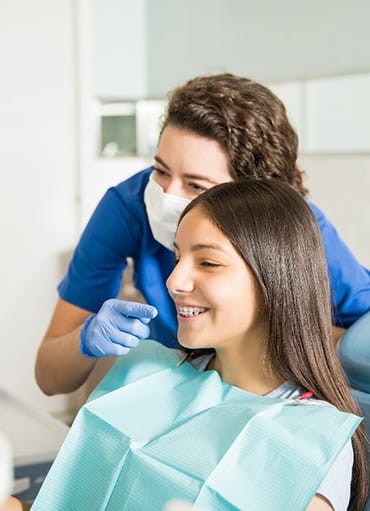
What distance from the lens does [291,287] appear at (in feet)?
3.97

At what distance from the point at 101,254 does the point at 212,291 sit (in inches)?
22.6

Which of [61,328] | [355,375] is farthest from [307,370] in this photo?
[61,328]

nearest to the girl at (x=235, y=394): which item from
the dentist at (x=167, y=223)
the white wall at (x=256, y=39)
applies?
the dentist at (x=167, y=223)

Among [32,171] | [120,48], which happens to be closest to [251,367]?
[32,171]

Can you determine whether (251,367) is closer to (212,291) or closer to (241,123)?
(212,291)

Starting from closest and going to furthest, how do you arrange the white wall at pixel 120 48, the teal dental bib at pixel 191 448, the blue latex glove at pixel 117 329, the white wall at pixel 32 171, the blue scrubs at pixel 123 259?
the teal dental bib at pixel 191 448 → the blue latex glove at pixel 117 329 → the blue scrubs at pixel 123 259 → the white wall at pixel 32 171 → the white wall at pixel 120 48

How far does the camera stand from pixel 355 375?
1271 millimetres

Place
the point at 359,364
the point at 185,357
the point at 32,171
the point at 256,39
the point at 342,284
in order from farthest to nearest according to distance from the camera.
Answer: the point at 32,171 < the point at 256,39 < the point at 342,284 < the point at 185,357 < the point at 359,364

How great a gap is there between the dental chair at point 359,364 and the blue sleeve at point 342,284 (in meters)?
0.21

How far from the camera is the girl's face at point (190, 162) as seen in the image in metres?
1.48

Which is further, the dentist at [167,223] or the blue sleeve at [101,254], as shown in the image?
the blue sleeve at [101,254]

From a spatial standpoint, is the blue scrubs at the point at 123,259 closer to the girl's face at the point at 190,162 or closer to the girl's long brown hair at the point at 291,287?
the girl's face at the point at 190,162

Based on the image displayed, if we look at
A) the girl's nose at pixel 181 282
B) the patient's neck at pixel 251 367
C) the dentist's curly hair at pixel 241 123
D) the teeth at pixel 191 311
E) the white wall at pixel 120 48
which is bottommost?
the patient's neck at pixel 251 367

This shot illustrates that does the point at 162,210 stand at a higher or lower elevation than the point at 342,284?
higher
